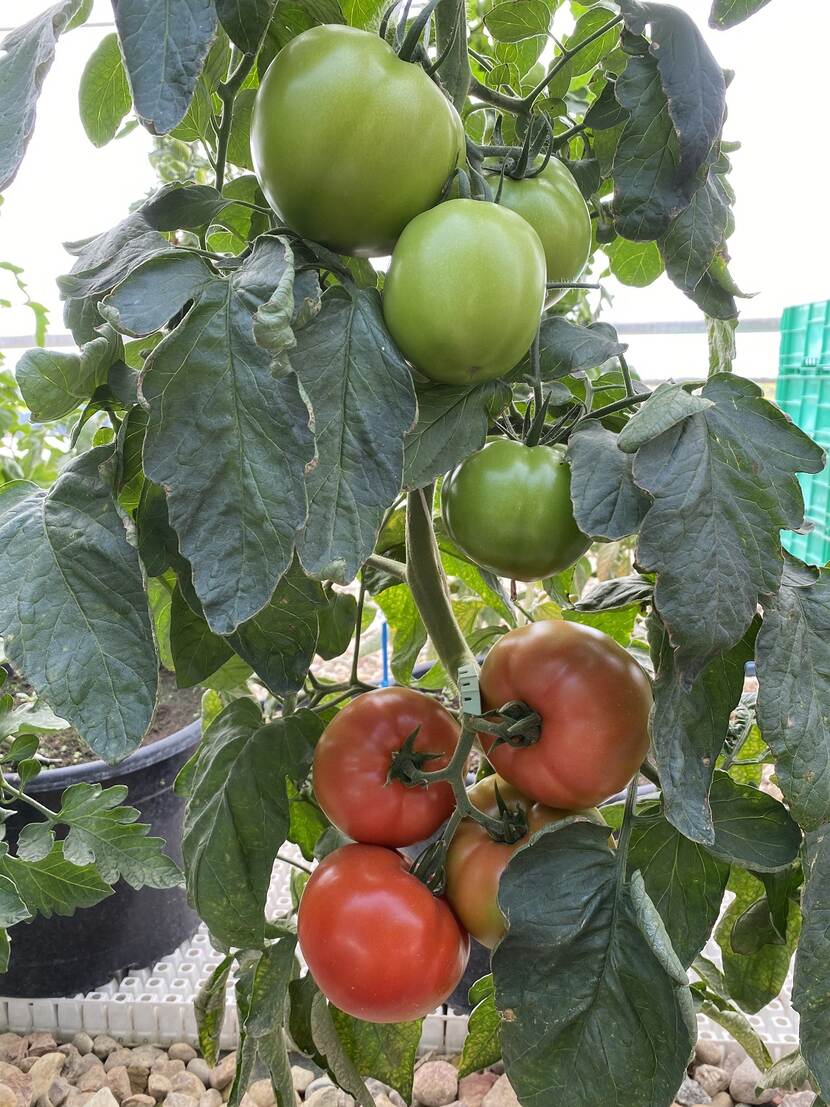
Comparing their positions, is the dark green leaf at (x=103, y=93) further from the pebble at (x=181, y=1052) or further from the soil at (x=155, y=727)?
the pebble at (x=181, y=1052)

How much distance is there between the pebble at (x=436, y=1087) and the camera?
3.08 ft

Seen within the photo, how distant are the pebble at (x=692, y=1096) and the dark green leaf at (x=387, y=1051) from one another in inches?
18.3

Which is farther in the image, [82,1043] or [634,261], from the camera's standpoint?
[82,1043]

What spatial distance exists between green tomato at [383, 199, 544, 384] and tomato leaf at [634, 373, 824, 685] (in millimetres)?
82

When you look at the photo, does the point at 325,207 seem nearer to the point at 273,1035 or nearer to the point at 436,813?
the point at 436,813

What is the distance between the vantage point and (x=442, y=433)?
404 mm

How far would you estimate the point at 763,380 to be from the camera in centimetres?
289

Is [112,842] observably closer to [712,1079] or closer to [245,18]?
[245,18]

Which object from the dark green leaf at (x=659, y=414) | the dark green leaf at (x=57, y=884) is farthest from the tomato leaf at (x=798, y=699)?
the dark green leaf at (x=57, y=884)

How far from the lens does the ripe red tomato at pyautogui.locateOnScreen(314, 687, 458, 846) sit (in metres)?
0.53

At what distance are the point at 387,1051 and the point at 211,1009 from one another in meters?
0.18

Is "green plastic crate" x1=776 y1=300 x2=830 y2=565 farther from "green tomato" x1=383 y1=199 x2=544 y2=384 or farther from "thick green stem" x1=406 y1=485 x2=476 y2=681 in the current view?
"green tomato" x1=383 y1=199 x2=544 y2=384

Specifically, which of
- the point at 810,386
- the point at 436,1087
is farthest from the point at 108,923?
the point at 810,386

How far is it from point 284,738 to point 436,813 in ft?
0.38
